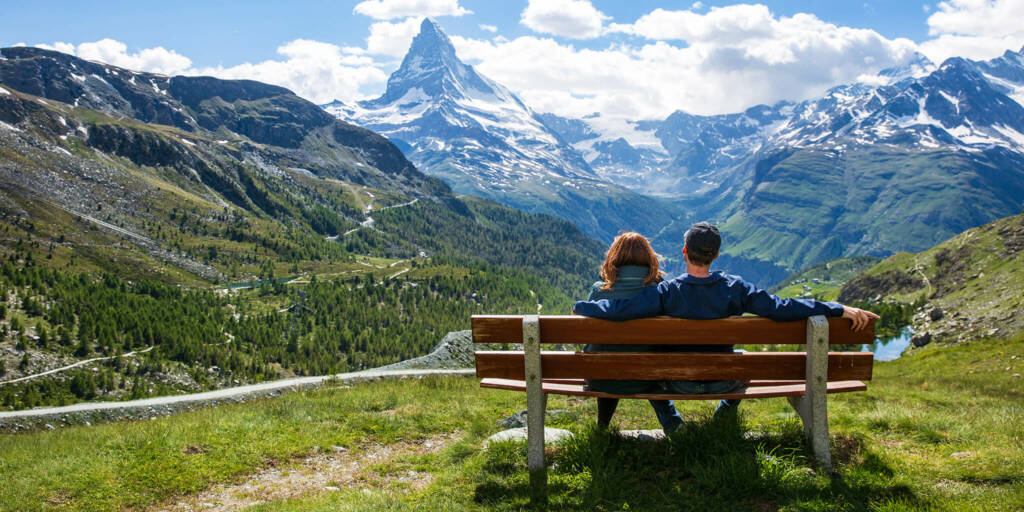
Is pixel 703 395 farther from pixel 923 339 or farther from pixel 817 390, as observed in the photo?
pixel 923 339

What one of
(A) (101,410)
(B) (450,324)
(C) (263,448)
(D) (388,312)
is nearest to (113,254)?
(D) (388,312)

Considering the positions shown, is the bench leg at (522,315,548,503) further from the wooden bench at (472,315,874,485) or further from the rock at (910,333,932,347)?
the rock at (910,333,932,347)

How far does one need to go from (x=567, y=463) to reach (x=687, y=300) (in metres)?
3.09

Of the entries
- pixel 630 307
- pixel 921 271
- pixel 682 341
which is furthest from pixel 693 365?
pixel 921 271

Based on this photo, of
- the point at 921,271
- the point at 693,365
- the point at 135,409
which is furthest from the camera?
the point at 921,271

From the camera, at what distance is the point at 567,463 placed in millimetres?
8922

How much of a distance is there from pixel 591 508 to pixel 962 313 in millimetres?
110513

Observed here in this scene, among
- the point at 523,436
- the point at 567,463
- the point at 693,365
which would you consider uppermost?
the point at 693,365

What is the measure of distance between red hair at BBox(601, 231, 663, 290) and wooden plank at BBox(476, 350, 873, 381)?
4.54 ft

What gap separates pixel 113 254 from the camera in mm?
184375

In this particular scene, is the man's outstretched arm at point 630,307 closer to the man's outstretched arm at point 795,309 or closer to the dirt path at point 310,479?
the man's outstretched arm at point 795,309

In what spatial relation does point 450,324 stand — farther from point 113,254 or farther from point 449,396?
point 449,396

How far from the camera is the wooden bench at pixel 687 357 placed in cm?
811

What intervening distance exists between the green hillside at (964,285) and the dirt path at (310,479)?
235 feet
